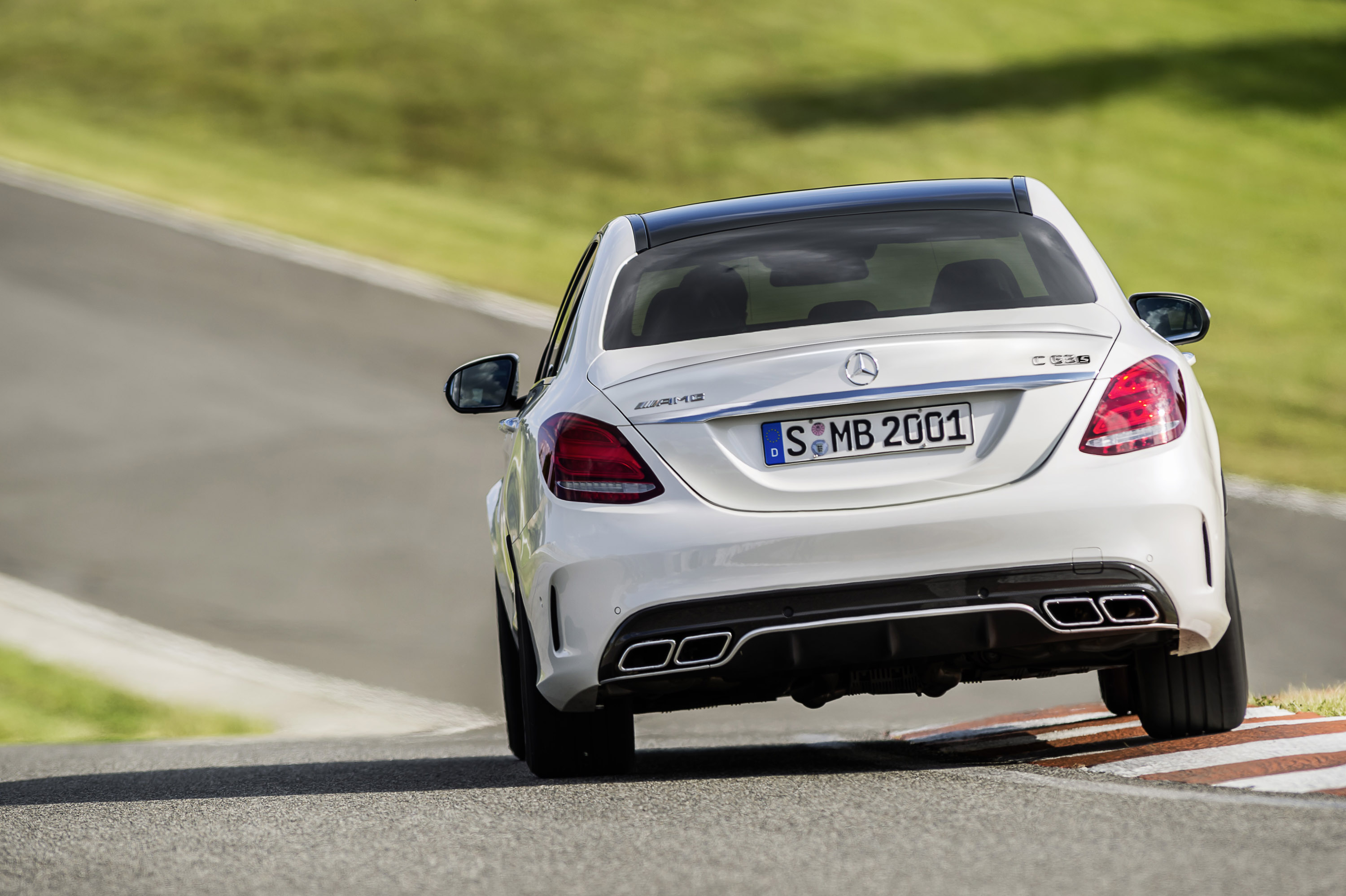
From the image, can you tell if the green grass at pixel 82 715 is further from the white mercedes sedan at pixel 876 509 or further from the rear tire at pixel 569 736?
the white mercedes sedan at pixel 876 509

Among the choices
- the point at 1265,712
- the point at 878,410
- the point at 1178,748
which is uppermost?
the point at 878,410

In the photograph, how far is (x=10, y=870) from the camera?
500 centimetres

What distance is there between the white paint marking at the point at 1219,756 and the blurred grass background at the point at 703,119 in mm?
16479

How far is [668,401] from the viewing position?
5230 millimetres

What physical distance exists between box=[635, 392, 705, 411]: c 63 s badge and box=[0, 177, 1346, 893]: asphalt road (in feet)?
3.73

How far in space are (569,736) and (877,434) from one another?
1.48m

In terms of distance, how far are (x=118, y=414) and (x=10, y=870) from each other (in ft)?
46.0

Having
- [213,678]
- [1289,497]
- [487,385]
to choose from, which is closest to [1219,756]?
[487,385]

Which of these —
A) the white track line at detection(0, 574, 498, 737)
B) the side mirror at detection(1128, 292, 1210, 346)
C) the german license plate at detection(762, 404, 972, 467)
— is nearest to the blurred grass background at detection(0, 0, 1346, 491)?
the white track line at detection(0, 574, 498, 737)

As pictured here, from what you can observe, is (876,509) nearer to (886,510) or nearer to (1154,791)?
(886,510)

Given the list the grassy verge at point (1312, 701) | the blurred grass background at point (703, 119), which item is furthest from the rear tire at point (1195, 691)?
the blurred grass background at point (703, 119)

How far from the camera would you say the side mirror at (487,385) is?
689 cm

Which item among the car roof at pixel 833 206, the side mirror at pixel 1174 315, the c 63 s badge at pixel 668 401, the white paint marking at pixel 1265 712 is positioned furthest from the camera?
the white paint marking at pixel 1265 712

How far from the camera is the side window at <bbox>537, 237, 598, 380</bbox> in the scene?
6.39 meters
